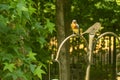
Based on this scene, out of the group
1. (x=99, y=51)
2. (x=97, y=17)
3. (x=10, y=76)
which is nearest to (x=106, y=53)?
(x=99, y=51)

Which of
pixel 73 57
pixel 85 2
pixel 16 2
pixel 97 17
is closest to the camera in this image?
pixel 16 2

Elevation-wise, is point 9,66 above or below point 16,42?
below

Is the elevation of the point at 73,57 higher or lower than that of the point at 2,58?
lower

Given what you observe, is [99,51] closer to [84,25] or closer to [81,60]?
[81,60]

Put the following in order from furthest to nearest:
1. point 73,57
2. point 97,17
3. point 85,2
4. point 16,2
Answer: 1. point 73,57
2. point 97,17
3. point 85,2
4. point 16,2

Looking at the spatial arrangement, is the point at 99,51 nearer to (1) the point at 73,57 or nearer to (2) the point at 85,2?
(1) the point at 73,57

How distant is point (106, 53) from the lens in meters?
13.4

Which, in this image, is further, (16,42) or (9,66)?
(16,42)

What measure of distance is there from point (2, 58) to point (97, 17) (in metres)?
7.58

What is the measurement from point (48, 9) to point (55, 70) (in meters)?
2.09

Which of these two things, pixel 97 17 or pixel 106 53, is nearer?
pixel 97 17

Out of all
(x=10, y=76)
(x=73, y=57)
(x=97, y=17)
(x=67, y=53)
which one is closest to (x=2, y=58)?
(x=10, y=76)

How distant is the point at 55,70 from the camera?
12.5 m

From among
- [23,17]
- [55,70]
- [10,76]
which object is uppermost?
[23,17]
